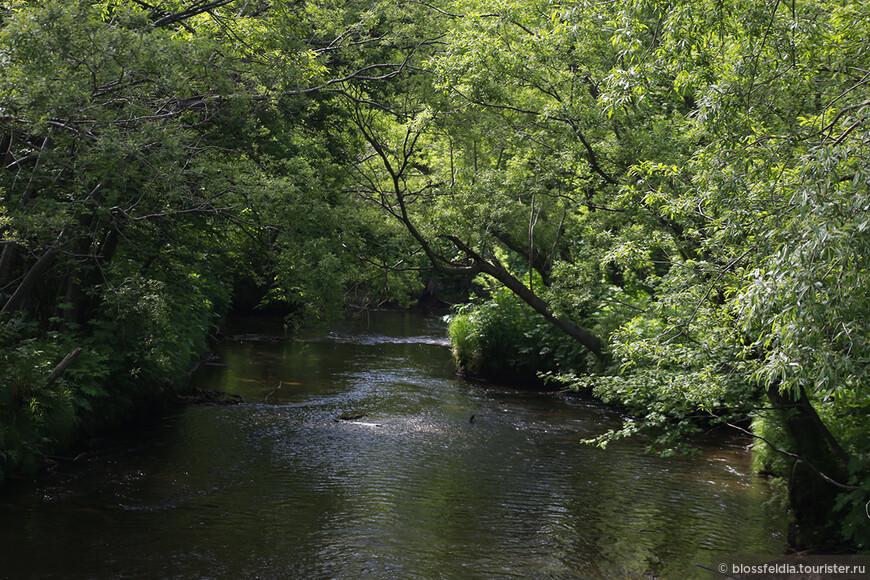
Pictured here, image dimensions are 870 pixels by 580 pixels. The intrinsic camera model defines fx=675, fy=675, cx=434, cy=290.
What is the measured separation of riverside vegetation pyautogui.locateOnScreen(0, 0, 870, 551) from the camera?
6.05 meters

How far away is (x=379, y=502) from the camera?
907 cm

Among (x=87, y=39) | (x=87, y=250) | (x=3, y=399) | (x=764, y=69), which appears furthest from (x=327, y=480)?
(x=764, y=69)

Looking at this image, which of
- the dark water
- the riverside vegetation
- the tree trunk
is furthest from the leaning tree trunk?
the tree trunk

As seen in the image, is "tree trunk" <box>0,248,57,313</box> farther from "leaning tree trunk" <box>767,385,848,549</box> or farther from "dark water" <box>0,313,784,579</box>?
"leaning tree trunk" <box>767,385,848,549</box>

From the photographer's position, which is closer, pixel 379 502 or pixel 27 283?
pixel 379 502

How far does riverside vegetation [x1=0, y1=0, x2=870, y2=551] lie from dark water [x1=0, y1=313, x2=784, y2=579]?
102 cm

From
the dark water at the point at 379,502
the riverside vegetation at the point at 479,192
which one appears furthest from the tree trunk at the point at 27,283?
the dark water at the point at 379,502

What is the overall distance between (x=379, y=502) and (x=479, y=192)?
22.8ft

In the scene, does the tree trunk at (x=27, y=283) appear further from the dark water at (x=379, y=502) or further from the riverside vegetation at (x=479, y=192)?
the dark water at (x=379, y=502)

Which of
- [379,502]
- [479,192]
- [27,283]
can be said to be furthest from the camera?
[479,192]

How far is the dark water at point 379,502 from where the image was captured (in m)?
7.18

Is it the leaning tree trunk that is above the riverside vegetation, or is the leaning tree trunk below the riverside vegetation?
below

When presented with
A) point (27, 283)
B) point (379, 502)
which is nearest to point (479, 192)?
point (379, 502)

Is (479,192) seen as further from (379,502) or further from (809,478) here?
(809,478)
